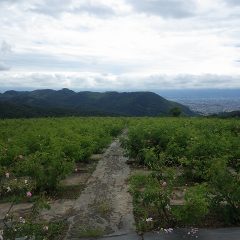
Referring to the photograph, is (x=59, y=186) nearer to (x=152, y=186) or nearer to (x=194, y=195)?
(x=152, y=186)

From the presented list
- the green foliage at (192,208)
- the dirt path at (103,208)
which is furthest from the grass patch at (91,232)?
the green foliage at (192,208)

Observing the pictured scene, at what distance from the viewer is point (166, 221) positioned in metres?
7.10

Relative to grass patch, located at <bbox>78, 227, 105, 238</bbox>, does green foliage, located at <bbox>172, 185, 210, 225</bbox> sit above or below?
above

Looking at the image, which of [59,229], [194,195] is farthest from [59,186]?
[194,195]

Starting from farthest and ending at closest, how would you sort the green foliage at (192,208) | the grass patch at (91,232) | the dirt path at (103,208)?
the dirt path at (103,208) → the grass patch at (91,232) → the green foliage at (192,208)

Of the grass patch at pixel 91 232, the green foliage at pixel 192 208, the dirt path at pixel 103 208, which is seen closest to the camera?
the green foliage at pixel 192 208

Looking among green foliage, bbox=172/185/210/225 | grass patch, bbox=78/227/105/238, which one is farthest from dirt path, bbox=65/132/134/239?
green foliage, bbox=172/185/210/225

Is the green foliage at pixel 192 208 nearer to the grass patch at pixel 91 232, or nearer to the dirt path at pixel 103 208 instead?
the dirt path at pixel 103 208

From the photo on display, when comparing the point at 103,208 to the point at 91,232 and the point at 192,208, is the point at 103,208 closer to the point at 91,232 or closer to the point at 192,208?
the point at 91,232

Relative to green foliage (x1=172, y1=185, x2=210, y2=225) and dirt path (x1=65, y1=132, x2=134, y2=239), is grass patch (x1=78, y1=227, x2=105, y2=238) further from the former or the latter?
green foliage (x1=172, y1=185, x2=210, y2=225)

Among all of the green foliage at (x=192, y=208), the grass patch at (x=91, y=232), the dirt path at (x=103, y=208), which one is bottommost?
the dirt path at (x=103, y=208)

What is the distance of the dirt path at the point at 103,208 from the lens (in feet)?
22.8

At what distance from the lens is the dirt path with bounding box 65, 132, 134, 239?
6948 millimetres

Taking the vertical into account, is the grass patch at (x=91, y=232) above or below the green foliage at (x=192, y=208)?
below
